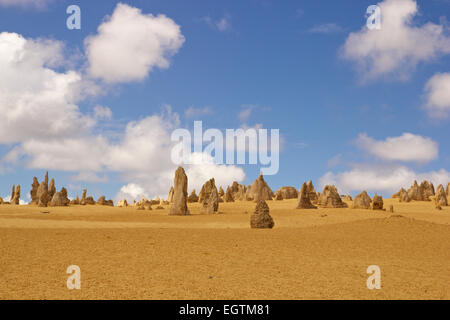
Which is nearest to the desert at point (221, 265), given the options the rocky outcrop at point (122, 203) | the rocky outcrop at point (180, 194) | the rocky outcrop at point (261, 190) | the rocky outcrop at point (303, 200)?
the rocky outcrop at point (180, 194)

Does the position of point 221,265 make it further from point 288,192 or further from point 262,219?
point 288,192

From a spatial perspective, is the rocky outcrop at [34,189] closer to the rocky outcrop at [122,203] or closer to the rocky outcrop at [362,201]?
the rocky outcrop at [122,203]

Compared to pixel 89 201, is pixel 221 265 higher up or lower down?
lower down

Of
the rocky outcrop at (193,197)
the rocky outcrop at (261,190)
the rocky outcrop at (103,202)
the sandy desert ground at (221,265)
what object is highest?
the rocky outcrop at (261,190)

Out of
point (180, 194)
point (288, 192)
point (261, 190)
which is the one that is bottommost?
point (180, 194)

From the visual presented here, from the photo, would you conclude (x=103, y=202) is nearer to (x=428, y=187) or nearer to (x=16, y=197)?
(x=16, y=197)

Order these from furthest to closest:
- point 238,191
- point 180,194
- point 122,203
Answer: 1. point 122,203
2. point 238,191
3. point 180,194

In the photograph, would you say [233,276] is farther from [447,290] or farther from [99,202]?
[99,202]

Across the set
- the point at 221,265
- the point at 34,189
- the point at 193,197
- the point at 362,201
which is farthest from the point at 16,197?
Result: the point at 221,265

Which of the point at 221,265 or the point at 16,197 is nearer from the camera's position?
the point at 221,265

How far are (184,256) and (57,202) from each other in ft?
161

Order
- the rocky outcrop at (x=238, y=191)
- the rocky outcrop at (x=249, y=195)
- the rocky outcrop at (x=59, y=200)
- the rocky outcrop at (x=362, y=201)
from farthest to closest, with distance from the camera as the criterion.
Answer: the rocky outcrop at (x=238, y=191) → the rocky outcrop at (x=249, y=195) → the rocky outcrop at (x=59, y=200) → the rocky outcrop at (x=362, y=201)

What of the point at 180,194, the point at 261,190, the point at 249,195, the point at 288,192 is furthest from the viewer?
the point at 288,192
